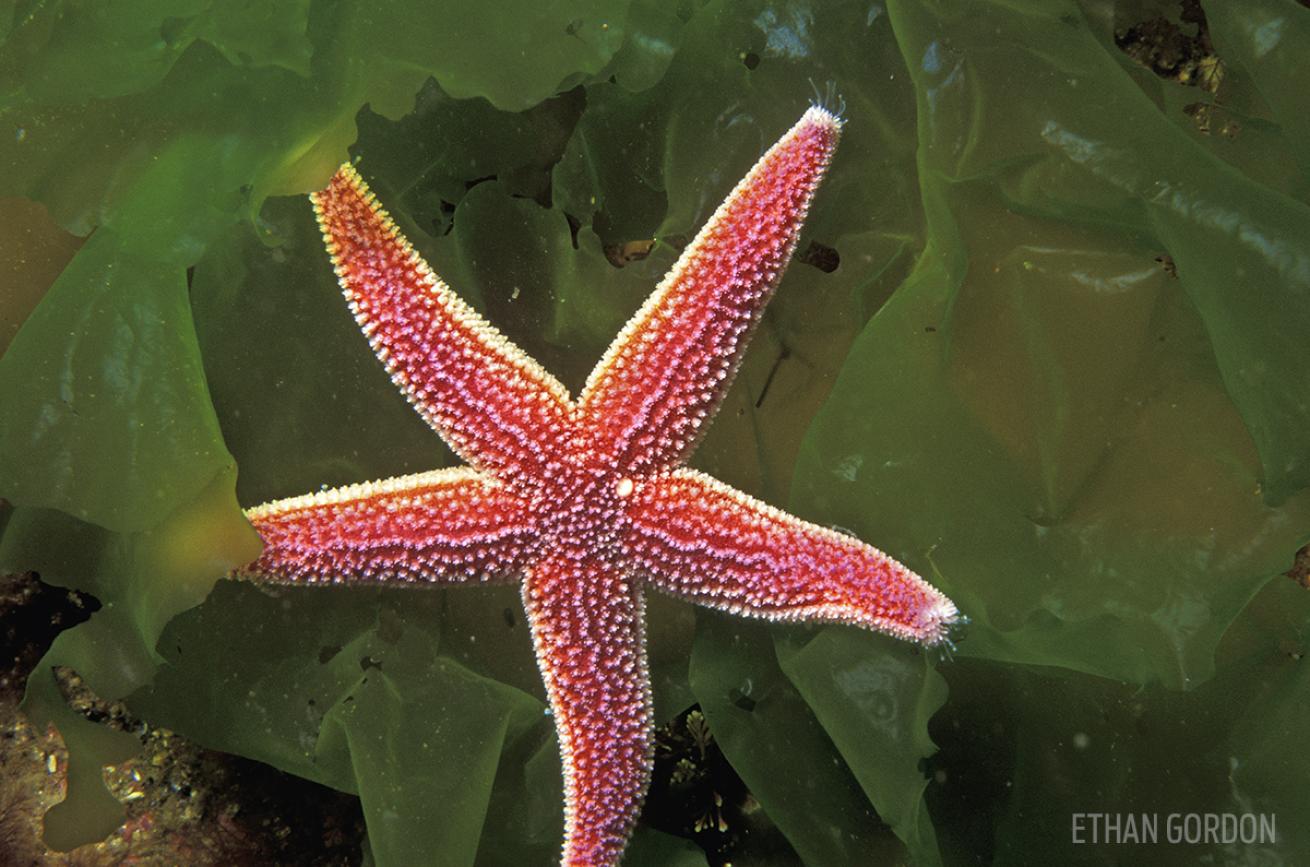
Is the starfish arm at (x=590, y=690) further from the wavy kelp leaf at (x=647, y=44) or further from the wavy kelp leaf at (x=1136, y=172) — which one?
the wavy kelp leaf at (x=1136, y=172)

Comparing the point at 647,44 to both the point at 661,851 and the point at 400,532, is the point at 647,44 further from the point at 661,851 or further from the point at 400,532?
the point at 661,851

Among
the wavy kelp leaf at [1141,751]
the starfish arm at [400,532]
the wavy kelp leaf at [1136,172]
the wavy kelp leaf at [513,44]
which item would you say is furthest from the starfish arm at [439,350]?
the wavy kelp leaf at [1141,751]

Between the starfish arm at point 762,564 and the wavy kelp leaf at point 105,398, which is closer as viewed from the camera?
the wavy kelp leaf at point 105,398

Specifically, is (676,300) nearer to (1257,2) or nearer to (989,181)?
(989,181)

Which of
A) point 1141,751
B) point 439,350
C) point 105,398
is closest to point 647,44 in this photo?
point 439,350

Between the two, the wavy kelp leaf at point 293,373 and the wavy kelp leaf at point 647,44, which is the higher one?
the wavy kelp leaf at point 647,44

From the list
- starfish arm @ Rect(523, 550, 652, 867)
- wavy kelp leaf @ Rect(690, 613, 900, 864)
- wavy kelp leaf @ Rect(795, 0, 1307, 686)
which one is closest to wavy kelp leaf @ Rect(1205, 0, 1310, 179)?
wavy kelp leaf @ Rect(795, 0, 1307, 686)
